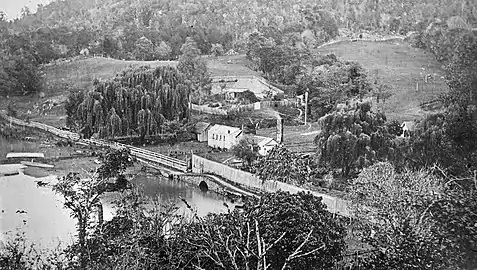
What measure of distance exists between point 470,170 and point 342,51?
10726mm

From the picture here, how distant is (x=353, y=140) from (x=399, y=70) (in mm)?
6655

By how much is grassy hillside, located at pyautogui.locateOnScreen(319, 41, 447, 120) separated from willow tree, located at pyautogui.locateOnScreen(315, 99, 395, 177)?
179cm

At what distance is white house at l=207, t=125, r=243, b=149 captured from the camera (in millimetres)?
7715

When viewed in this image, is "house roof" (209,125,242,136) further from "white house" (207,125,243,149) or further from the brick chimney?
the brick chimney

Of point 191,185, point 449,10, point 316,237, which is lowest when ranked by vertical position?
point 191,185

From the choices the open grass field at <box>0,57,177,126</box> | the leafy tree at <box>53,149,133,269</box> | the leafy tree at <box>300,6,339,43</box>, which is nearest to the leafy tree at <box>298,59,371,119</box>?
the open grass field at <box>0,57,177,126</box>

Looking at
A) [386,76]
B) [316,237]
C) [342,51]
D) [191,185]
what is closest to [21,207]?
[191,185]

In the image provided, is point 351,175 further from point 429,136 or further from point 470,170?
point 470,170

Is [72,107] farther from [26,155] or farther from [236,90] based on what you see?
[236,90]

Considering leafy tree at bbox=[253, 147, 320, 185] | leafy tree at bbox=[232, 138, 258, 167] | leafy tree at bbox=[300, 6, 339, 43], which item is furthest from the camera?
leafy tree at bbox=[300, 6, 339, 43]

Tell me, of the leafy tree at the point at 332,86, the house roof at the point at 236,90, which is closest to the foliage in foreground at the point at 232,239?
the leafy tree at the point at 332,86

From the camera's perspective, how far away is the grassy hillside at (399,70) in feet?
28.6

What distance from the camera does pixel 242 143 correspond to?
6.67 metres

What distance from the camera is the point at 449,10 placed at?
1195 centimetres
